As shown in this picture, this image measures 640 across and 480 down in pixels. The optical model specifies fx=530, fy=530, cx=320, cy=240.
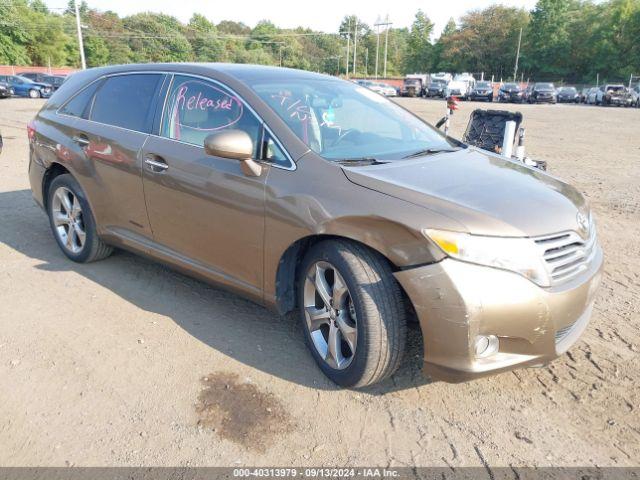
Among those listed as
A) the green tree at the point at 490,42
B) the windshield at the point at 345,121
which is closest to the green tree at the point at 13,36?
the green tree at the point at 490,42

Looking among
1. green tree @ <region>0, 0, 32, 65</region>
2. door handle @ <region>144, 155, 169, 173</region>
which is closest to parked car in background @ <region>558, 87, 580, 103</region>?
door handle @ <region>144, 155, 169, 173</region>

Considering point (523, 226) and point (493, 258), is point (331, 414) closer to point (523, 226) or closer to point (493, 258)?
point (493, 258)

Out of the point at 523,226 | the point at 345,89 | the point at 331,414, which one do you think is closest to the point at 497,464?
the point at 331,414

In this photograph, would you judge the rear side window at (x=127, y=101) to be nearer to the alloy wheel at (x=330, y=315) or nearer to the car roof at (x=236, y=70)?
the car roof at (x=236, y=70)

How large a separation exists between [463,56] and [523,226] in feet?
304

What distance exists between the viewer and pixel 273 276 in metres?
3.08

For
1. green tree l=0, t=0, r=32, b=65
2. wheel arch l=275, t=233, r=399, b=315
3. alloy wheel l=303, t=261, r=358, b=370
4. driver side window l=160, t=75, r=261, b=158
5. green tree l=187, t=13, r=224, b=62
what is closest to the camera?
alloy wheel l=303, t=261, r=358, b=370

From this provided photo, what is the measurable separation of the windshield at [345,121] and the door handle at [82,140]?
67.0 inches

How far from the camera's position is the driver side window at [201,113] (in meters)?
3.29

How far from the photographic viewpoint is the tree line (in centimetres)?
6806

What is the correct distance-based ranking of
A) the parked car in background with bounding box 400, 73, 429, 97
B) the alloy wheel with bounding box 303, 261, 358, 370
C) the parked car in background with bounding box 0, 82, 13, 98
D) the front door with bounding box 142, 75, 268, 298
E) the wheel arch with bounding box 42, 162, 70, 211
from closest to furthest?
the alloy wheel with bounding box 303, 261, 358, 370 → the front door with bounding box 142, 75, 268, 298 → the wheel arch with bounding box 42, 162, 70, 211 → the parked car in background with bounding box 0, 82, 13, 98 → the parked car in background with bounding box 400, 73, 429, 97

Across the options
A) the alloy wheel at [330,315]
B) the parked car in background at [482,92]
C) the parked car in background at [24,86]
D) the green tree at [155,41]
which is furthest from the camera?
the green tree at [155,41]

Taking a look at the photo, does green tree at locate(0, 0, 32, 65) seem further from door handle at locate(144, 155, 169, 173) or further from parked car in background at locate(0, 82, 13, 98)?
door handle at locate(144, 155, 169, 173)

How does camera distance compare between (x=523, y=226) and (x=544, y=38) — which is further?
(x=544, y=38)
